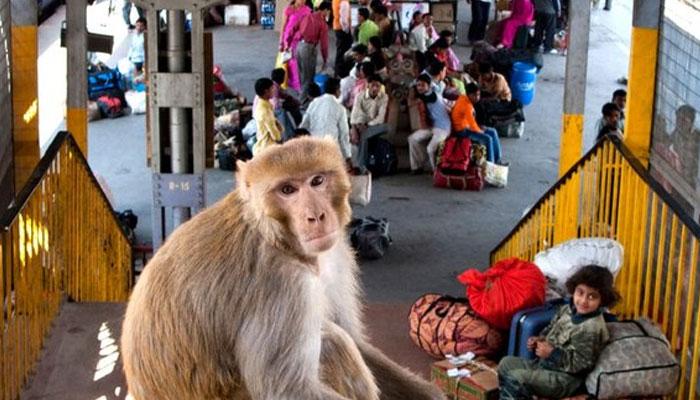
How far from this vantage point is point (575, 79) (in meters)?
11.8

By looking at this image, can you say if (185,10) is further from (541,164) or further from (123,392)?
(541,164)

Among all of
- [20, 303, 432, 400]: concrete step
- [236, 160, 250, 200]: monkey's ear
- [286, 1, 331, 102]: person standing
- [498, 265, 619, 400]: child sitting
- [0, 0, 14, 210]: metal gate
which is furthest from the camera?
[286, 1, 331, 102]: person standing

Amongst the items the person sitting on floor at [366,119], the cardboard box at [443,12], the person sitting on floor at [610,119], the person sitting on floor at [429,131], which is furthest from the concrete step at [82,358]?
the cardboard box at [443,12]

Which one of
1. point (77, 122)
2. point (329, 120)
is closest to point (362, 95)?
point (329, 120)

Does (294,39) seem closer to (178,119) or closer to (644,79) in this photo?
(644,79)

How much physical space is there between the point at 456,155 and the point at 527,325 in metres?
7.81

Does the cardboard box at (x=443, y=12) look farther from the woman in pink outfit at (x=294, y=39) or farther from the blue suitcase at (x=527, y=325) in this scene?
the blue suitcase at (x=527, y=325)

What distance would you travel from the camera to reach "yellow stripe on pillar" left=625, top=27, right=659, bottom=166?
1123cm

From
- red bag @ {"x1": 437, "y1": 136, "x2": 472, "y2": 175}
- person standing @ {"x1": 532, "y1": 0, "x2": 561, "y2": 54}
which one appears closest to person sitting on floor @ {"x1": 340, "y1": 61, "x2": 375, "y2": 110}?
red bag @ {"x1": 437, "y1": 136, "x2": 472, "y2": 175}

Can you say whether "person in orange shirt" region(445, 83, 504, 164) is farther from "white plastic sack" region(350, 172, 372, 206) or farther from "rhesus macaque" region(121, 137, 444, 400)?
"rhesus macaque" region(121, 137, 444, 400)

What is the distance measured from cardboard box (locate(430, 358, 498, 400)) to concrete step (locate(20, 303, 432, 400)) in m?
0.25

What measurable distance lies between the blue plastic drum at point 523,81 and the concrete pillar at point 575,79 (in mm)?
7496

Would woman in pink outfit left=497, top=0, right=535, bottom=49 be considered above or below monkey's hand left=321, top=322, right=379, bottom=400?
below

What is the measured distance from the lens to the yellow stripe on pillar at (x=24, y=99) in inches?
433
